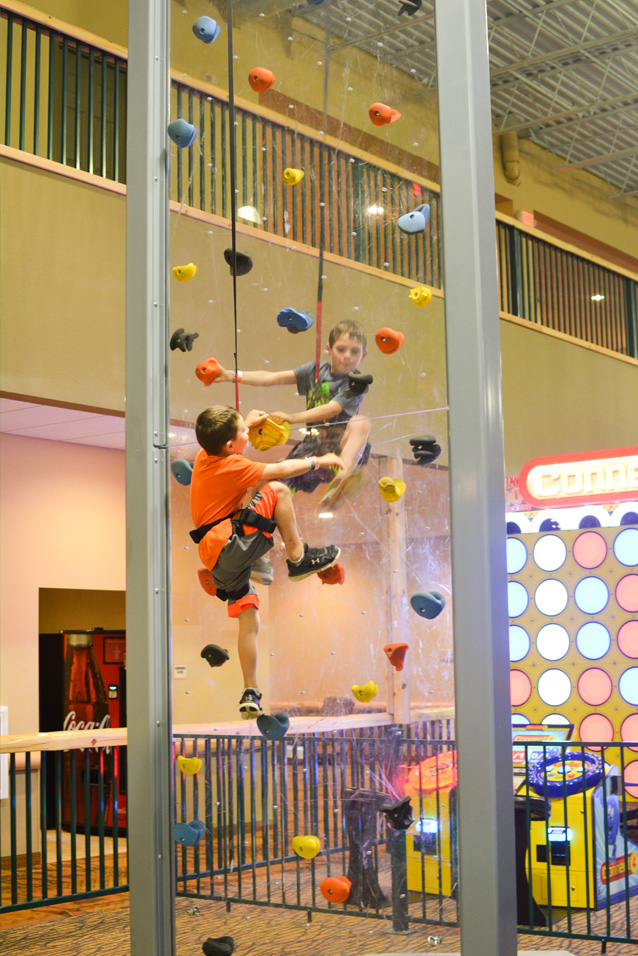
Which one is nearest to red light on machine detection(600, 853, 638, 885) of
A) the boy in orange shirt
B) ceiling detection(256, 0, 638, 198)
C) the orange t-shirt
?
the boy in orange shirt

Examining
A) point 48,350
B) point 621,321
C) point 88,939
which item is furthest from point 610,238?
point 88,939

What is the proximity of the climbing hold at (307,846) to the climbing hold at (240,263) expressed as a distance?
1.52m

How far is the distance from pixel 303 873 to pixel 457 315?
1470 mm

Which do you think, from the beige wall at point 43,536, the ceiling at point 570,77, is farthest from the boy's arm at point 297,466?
the ceiling at point 570,77

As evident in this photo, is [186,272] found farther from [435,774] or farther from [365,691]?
[435,774]

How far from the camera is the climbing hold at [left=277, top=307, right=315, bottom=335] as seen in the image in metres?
2.82

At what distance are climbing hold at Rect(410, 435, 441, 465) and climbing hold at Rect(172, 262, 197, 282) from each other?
35.8 inches

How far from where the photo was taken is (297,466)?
2.81 metres

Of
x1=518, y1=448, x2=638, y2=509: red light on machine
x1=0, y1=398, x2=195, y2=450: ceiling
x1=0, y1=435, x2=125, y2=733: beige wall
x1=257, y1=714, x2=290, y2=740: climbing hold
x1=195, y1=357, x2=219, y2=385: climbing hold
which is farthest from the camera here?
x1=518, y1=448, x2=638, y2=509: red light on machine

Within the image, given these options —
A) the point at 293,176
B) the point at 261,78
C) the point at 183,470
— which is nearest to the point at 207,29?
the point at 261,78

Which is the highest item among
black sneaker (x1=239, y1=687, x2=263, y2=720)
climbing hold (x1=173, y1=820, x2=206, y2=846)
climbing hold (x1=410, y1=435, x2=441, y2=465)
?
climbing hold (x1=410, y1=435, x2=441, y2=465)

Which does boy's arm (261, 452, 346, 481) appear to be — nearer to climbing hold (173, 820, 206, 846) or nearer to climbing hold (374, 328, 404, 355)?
climbing hold (374, 328, 404, 355)

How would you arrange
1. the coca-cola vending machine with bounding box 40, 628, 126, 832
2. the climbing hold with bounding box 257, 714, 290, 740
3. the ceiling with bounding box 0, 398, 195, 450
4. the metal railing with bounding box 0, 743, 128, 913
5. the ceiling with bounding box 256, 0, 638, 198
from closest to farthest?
the climbing hold with bounding box 257, 714, 290, 740 < the metal railing with bounding box 0, 743, 128, 913 < the ceiling with bounding box 0, 398, 195, 450 < the coca-cola vending machine with bounding box 40, 628, 126, 832 < the ceiling with bounding box 256, 0, 638, 198

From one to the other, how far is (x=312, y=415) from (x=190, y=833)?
3.87 feet
